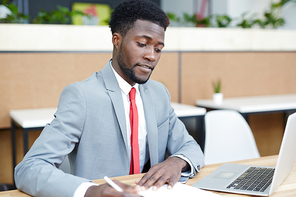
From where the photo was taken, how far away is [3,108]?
2270mm

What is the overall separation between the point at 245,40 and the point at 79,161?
244cm

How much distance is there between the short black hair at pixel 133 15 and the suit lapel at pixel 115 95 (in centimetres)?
15

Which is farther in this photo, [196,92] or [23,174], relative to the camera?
[196,92]

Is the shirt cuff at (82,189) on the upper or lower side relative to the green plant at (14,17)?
lower

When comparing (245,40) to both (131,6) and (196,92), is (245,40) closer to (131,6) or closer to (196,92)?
(196,92)

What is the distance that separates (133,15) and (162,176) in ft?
1.81

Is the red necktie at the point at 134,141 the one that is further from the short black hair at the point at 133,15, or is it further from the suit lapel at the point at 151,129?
the short black hair at the point at 133,15

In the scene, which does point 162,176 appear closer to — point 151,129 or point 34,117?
point 151,129

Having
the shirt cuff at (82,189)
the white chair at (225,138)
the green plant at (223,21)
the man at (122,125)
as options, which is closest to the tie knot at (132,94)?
the man at (122,125)

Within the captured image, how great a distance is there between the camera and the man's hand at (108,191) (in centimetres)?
68

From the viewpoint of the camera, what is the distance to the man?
92cm

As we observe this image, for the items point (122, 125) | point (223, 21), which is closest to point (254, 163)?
point (122, 125)

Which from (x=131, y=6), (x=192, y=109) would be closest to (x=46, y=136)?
(x=131, y=6)

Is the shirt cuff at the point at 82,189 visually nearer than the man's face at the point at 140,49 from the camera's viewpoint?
Yes
